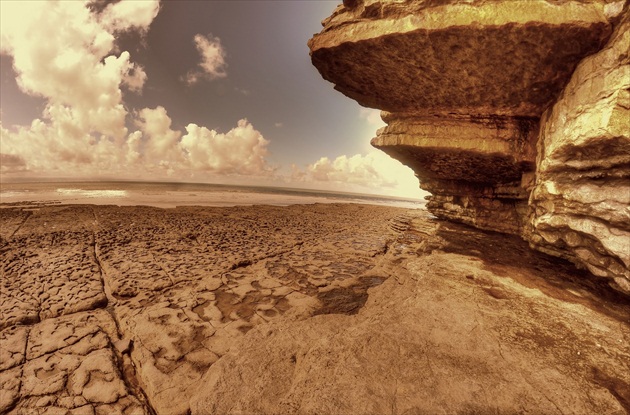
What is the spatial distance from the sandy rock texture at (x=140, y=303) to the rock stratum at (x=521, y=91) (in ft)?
9.89

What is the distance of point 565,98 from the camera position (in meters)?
3.88

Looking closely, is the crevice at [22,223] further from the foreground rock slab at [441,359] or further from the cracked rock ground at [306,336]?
the foreground rock slab at [441,359]

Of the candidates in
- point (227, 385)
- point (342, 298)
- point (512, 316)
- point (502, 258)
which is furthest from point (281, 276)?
point (502, 258)

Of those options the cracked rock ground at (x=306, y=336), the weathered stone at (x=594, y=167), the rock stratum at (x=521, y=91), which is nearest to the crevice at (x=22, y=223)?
the cracked rock ground at (x=306, y=336)

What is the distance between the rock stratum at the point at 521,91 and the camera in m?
3.00

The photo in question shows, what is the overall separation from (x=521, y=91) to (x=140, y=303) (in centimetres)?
715

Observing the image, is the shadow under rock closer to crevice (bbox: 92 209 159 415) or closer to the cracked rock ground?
the cracked rock ground

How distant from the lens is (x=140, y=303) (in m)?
3.33

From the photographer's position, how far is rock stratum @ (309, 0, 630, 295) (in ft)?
9.85

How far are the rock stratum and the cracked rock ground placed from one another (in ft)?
3.84

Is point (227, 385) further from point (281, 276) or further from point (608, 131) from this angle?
point (608, 131)

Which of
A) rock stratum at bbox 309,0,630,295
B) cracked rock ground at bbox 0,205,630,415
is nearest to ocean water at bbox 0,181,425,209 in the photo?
cracked rock ground at bbox 0,205,630,415

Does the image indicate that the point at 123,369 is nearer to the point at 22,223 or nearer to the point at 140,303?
the point at 140,303

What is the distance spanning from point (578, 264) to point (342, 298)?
12.9 feet
